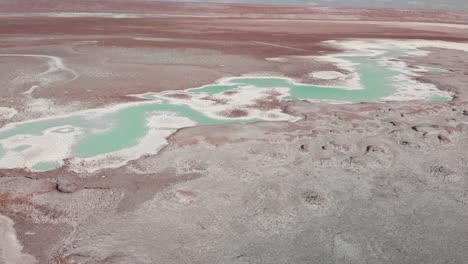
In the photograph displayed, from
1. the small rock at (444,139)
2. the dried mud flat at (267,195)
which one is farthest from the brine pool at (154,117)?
the small rock at (444,139)

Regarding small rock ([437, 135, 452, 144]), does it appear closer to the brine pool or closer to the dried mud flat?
the dried mud flat

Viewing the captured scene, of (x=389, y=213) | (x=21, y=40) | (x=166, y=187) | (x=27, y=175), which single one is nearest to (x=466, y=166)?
(x=389, y=213)

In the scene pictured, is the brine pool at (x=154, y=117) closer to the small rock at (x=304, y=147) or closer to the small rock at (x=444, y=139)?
the small rock at (x=304, y=147)

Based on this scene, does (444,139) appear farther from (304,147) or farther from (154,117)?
(154,117)

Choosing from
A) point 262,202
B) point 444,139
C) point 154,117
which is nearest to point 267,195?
point 262,202

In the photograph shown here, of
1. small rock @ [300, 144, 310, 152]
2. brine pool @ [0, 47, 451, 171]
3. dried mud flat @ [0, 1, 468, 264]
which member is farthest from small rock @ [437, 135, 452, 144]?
brine pool @ [0, 47, 451, 171]

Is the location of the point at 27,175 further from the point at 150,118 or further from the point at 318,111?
the point at 318,111

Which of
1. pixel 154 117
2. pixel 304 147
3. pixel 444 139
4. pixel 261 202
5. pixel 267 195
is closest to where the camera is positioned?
pixel 261 202
